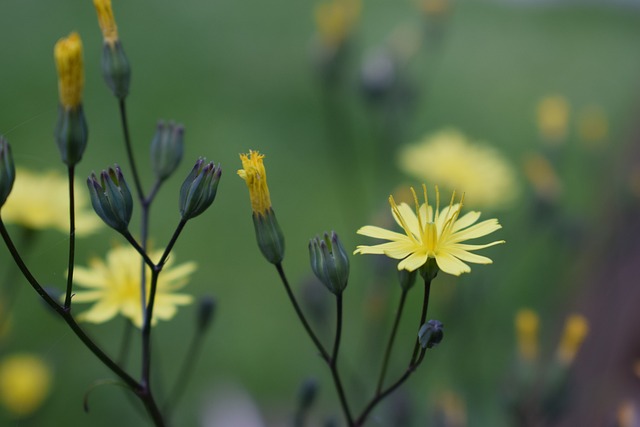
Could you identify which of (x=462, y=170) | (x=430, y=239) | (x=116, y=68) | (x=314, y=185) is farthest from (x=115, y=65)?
(x=314, y=185)

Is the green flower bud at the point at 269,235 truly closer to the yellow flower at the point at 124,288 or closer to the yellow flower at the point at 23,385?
the yellow flower at the point at 124,288

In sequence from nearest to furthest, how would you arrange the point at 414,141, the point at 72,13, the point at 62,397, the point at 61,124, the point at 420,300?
1. the point at 61,124
2. the point at 62,397
3. the point at 420,300
4. the point at 414,141
5. the point at 72,13

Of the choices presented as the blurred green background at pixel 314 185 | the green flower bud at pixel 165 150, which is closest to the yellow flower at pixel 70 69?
the green flower bud at pixel 165 150

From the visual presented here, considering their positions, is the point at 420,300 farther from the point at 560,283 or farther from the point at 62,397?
the point at 62,397

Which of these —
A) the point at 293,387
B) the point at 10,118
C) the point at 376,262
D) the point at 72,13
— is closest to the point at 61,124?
the point at 376,262

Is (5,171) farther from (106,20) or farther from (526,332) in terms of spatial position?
(526,332)
